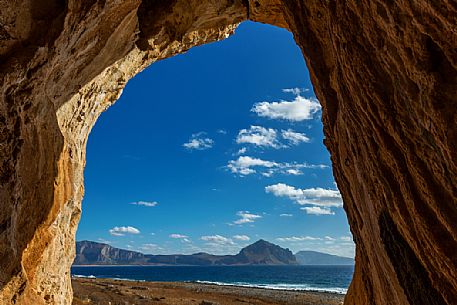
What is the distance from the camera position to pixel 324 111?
787 centimetres

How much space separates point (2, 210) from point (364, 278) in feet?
26.2

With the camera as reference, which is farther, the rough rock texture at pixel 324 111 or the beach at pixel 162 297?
the beach at pixel 162 297

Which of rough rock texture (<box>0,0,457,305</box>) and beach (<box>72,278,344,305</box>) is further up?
rough rock texture (<box>0,0,457,305</box>)

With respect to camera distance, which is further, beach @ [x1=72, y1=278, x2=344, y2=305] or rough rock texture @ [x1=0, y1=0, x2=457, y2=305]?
beach @ [x1=72, y1=278, x2=344, y2=305]

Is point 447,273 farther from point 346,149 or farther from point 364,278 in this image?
point 364,278

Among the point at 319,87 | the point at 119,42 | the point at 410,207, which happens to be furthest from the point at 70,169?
the point at 410,207

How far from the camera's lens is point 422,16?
3490mm

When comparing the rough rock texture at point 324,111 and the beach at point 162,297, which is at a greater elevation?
the rough rock texture at point 324,111

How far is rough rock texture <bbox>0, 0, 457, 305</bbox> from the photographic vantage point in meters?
3.72

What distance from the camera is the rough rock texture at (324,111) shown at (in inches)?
146

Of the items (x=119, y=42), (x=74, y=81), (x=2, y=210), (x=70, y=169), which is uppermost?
(x=119, y=42)

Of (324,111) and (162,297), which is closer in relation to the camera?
(324,111)

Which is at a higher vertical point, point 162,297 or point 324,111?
point 324,111

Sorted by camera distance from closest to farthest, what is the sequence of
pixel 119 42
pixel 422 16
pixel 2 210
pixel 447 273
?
1. pixel 422 16
2. pixel 447 273
3. pixel 2 210
4. pixel 119 42
